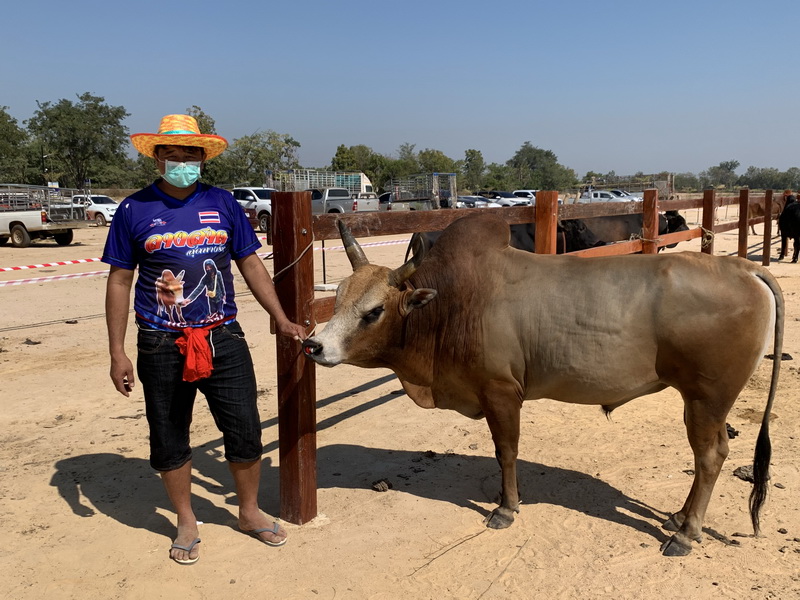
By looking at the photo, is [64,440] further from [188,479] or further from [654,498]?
[654,498]

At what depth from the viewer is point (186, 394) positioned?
347 cm

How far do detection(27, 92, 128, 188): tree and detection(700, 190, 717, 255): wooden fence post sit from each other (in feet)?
172

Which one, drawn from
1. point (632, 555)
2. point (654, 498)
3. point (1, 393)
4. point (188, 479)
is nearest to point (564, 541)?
point (632, 555)

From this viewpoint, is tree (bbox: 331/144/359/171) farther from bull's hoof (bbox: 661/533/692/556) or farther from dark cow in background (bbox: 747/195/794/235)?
bull's hoof (bbox: 661/533/692/556)

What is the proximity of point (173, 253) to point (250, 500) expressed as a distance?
4.68 feet

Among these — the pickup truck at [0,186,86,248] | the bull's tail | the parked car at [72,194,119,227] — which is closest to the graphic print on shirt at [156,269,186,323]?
the bull's tail

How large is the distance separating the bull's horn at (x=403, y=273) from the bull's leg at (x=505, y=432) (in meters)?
0.78

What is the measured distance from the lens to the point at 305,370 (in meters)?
3.86

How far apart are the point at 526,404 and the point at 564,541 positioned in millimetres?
2156

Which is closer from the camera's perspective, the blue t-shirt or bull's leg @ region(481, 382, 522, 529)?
the blue t-shirt

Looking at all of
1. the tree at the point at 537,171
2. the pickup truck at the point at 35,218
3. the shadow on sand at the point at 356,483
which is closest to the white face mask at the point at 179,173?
the shadow on sand at the point at 356,483

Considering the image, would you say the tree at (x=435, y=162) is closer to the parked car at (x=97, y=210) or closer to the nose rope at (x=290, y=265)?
the parked car at (x=97, y=210)

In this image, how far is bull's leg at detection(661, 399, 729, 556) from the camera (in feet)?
11.8

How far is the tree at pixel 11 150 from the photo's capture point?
1820 inches
